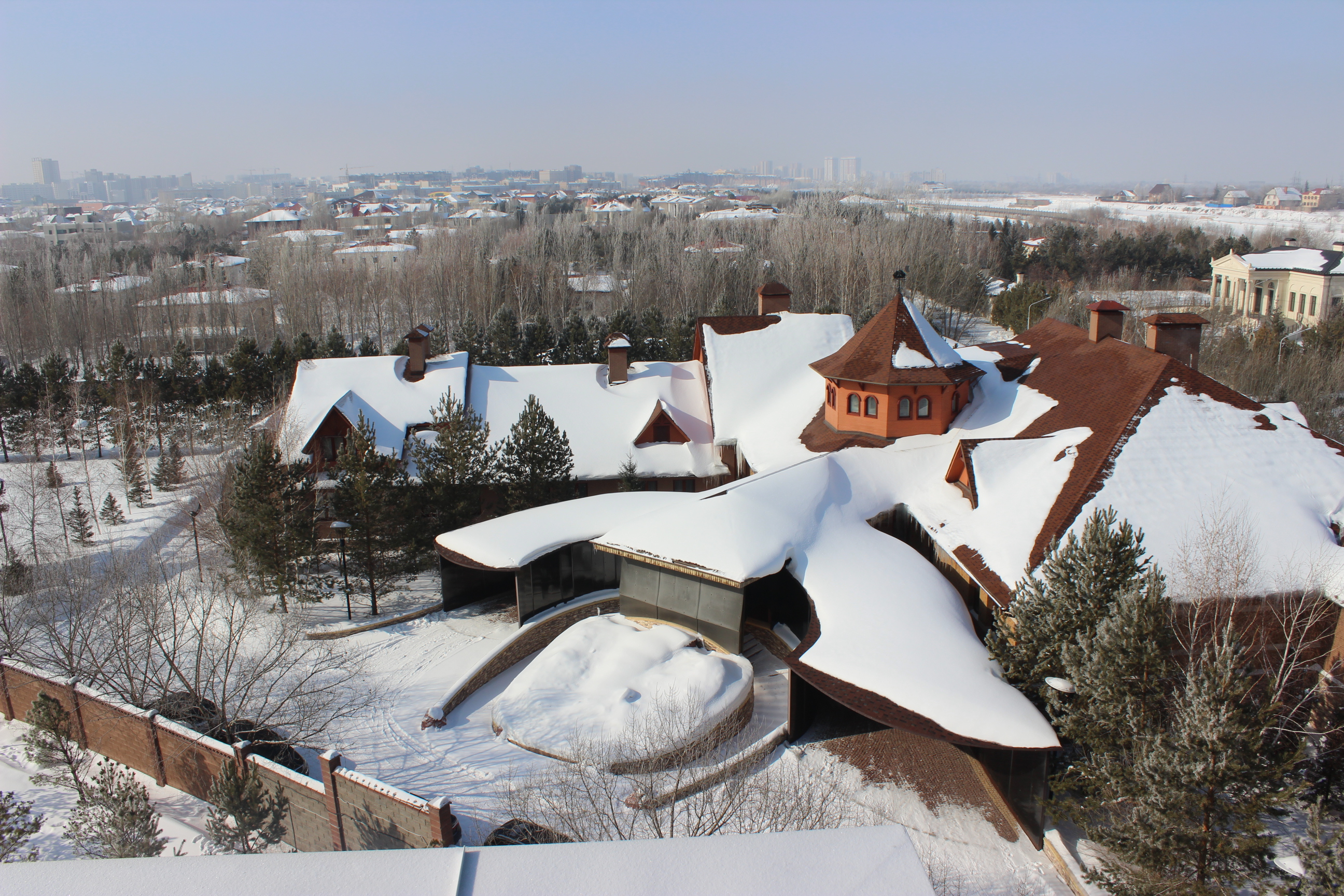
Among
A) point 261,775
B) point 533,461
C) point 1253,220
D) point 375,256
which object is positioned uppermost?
point 1253,220

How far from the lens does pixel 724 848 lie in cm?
856

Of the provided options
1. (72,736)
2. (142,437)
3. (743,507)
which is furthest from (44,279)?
(743,507)

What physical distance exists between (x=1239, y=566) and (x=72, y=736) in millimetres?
22842

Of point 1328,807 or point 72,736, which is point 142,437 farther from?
point 1328,807

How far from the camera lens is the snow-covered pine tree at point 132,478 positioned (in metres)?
35.4

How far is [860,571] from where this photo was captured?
1828cm

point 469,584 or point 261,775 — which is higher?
point 261,775

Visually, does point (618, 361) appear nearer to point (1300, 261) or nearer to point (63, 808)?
point (63, 808)

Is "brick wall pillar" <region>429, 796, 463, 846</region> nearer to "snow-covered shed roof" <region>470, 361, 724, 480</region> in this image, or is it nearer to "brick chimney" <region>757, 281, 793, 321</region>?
"snow-covered shed roof" <region>470, 361, 724, 480</region>

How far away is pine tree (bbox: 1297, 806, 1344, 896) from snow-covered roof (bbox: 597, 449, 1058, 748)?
11.3 ft

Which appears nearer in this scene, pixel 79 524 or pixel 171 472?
pixel 79 524

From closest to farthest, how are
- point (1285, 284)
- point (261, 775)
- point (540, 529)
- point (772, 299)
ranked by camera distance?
point (261, 775) → point (540, 529) → point (772, 299) → point (1285, 284)

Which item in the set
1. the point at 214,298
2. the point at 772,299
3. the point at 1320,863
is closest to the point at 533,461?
the point at 772,299

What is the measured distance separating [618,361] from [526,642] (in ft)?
47.1
